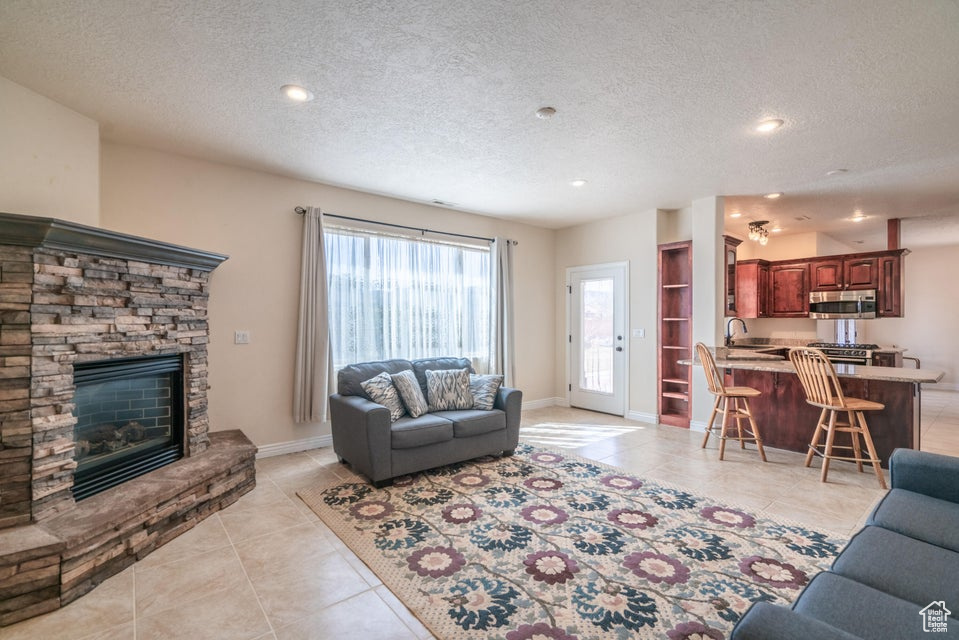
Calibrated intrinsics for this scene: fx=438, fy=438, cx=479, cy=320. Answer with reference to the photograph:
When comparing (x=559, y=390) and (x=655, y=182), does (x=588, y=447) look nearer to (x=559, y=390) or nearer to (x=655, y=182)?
(x=559, y=390)

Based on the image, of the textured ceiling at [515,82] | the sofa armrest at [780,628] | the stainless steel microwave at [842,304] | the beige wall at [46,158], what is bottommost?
the sofa armrest at [780,628]

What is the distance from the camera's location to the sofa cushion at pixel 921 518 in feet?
5.31

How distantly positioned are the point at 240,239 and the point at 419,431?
2.39 metres

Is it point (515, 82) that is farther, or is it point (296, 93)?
point (296, 93)

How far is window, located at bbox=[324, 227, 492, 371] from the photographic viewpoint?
451 cm

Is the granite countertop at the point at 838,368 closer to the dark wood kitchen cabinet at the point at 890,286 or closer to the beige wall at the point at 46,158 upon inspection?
the dark wood kitchen cabinet at the point at 890,286

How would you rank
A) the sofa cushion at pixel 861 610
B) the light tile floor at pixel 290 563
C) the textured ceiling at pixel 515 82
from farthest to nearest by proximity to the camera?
the textured ceiling at pixel 515 82 < the light tile floor at pixel 290 563 < the sofa cushion at pixel 861 610

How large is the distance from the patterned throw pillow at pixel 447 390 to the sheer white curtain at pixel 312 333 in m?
1.07

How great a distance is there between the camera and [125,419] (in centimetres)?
291

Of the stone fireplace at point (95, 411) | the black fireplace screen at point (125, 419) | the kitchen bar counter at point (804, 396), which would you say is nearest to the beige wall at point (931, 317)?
the kitchen bar counter at point (804, 396)

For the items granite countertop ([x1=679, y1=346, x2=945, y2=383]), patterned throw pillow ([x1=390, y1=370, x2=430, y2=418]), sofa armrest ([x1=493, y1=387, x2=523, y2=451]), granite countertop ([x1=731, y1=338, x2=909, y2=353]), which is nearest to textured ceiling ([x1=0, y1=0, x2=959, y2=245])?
granite countertop ([x1=679, y1=346, x2=945, y2=383])

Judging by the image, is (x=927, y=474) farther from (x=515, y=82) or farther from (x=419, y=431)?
(x=419, y=431)

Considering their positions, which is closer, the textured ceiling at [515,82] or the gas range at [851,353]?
the textured ceiling at [515,82]

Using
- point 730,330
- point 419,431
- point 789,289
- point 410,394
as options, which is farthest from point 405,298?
point 789,289
